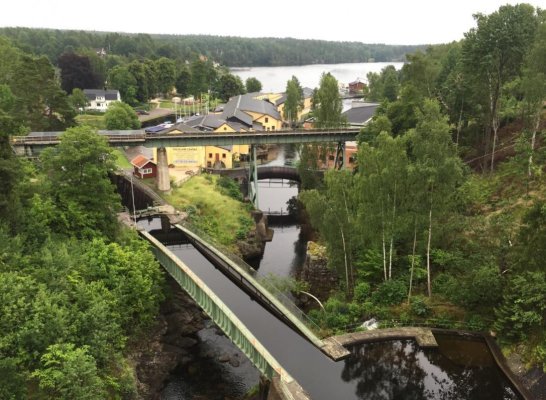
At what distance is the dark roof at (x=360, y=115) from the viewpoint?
66.8 m

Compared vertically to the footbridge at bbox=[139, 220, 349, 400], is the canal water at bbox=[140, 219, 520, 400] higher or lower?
lower

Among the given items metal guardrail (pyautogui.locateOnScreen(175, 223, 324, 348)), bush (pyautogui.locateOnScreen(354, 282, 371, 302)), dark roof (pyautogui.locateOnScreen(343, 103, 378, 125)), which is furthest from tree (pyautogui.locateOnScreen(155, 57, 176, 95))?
bush (pyautogui.locateOnScreen(354, 282, 371, 302))

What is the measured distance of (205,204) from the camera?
45031 millimetres

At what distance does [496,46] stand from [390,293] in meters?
22.6

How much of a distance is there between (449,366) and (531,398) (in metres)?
3.64

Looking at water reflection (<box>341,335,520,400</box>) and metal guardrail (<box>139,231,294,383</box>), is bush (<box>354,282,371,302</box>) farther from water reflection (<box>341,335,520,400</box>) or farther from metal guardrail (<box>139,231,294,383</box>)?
metal guardrail (<box>139,231,294,383</box>)

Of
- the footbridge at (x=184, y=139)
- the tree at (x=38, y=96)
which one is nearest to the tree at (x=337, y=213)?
the footbridge at (x=184, y=139)

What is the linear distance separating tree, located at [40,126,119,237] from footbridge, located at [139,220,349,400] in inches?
176

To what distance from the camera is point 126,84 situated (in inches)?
4208

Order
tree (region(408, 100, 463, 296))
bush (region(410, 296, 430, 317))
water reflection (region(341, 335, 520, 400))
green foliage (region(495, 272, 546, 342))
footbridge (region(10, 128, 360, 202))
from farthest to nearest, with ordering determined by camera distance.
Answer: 1. footbridge (region(10, 128, 360, 202))
2. bush (region(410, 296, 430, 317))
3. tree (region(408, 100, 463, 296))
4. water reflection (region(341, 335, 520, 400))
5. green foliage (region(495, 272, 546, 342))

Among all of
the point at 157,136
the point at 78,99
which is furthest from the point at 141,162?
the point at 78,99

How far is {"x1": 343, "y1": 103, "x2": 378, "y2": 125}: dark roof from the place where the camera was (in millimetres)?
66794

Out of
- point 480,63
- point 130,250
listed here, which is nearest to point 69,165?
point 130,250

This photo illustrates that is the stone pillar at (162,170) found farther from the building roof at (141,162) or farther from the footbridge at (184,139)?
the building roof at (141,162)
